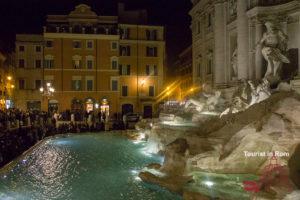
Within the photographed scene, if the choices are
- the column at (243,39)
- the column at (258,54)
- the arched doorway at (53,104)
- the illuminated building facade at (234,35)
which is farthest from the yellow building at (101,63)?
the column at (258,54)

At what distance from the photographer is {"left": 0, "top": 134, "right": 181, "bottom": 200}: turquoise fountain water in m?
11.5

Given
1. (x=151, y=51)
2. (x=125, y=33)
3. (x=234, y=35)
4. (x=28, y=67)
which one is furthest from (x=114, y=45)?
(x=234, y=35)

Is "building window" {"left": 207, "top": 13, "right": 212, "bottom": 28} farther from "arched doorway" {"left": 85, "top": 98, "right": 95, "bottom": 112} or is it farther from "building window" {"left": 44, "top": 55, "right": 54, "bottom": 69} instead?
"building window" {"left": 44, "top": 55, "right": 54, "bottom": 69}

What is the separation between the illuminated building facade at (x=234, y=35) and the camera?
22562 millimetres

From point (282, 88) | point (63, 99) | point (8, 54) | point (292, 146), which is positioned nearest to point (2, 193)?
point (292, 146)

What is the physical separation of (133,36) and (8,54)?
63.5 ft

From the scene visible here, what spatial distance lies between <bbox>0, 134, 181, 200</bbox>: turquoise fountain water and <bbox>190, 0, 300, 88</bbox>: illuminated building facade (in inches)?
348

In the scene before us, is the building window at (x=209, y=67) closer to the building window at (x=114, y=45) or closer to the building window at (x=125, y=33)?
the building window at (x=114, y=45)

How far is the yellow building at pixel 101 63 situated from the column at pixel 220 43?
77.5ft

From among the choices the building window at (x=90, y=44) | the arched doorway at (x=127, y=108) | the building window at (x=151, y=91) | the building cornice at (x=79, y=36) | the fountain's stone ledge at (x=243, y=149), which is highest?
the building cornice at (x=79, y=36)

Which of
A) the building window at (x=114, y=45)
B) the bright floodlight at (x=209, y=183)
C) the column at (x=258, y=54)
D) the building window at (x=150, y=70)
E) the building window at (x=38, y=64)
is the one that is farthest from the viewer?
the building window at (x=38, y=64)

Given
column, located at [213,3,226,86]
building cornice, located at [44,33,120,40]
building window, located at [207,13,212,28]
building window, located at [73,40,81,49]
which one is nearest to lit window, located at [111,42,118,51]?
building cornice, located at [44,33,120,40]

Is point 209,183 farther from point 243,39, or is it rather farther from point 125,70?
point 125,70

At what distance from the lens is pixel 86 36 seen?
51.4m
